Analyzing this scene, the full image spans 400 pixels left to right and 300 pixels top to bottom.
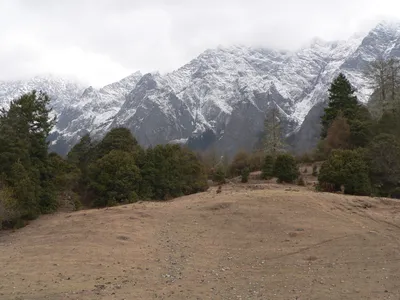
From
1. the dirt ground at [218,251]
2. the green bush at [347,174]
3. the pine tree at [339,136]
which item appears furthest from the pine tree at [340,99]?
the dirt ground at [218,251]

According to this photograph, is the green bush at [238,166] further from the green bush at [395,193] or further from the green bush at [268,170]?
the green bush at [395,193]

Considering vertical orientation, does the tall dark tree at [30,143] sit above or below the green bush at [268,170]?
above

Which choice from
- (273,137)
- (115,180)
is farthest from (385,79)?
(115,180)

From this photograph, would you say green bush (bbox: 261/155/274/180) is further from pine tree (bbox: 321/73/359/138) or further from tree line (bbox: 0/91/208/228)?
pine tree (bbox: 321/73/359/138)

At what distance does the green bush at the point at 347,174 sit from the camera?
83.0ft

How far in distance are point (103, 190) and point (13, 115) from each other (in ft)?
26.5

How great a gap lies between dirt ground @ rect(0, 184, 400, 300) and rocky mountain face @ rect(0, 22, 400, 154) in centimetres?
10020

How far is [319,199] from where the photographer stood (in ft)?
70.2

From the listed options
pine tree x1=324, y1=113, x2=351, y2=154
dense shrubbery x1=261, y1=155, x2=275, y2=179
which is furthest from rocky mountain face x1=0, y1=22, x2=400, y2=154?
dense shrubbery x1=261, y1=155, x2=275, y2=179

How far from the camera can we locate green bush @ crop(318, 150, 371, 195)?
25.3 meters

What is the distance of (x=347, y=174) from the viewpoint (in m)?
25.5

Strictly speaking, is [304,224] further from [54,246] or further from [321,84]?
[321,84]

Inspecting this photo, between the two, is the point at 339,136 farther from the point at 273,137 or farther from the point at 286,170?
the point at 273,137

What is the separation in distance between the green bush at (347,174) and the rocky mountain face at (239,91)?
304 feet
